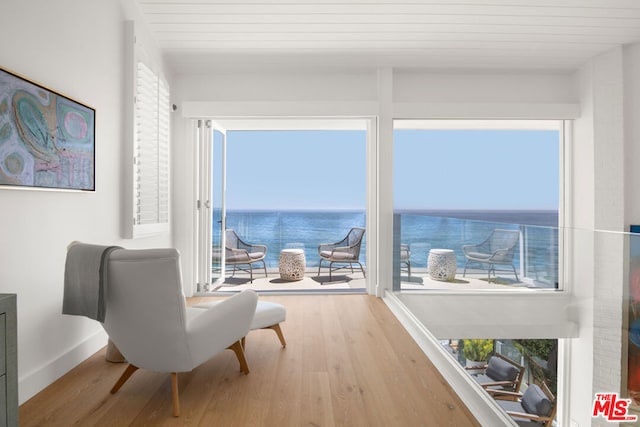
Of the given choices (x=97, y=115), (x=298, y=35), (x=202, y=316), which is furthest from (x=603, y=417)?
(x=298, y=35)

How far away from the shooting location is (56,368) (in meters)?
2.45

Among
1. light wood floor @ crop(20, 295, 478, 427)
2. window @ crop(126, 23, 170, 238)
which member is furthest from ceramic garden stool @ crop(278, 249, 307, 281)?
light wood floor @ crop(20, 295, 478, 427)

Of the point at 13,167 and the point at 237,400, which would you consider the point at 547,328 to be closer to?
the point at 237,400

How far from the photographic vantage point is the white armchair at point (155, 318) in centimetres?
198

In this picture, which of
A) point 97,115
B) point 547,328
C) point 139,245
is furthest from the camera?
point 139,245

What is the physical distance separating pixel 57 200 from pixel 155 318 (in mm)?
1047

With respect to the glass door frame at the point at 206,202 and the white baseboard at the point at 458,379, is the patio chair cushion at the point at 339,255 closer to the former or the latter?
the glass door frame at the point at 206,202

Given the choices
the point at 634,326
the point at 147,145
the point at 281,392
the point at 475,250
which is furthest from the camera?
the point at 147,145

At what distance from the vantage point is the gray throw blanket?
1996 mm

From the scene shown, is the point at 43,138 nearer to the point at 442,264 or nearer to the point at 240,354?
the point at 240,354

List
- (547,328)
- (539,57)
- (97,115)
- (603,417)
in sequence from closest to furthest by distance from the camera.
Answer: (603,417)
(547,328)
(97,115)
(539,57)

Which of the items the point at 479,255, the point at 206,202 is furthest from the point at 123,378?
the point at 206,202

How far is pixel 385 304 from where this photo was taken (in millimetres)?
4309

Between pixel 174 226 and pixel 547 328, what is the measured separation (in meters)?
3.85
